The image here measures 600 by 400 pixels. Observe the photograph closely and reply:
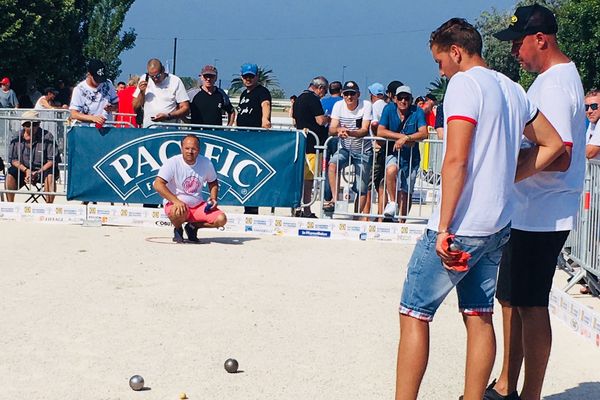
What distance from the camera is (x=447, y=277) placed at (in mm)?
5078

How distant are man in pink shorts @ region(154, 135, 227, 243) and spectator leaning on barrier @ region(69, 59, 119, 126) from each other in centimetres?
250

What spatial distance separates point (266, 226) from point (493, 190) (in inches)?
339

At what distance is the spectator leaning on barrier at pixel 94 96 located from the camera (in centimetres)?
1455

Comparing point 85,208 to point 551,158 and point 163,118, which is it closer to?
point 163,118

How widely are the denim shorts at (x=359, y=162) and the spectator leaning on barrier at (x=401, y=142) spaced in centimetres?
29

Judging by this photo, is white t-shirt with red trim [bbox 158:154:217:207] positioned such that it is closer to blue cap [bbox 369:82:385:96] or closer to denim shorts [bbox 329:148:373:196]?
denim shorts [bbox 329:148:373:196]

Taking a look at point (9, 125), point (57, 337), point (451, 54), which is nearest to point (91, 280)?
point (57, 337)

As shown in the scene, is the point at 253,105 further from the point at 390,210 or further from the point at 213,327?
the point at 213,327

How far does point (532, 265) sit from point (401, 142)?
327 inches

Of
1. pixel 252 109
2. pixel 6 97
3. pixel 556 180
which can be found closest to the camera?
pixel 556 180

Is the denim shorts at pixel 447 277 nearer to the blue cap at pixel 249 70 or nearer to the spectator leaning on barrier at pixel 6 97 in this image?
the blue cap at pixel 249 70

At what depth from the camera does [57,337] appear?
730 centimetres

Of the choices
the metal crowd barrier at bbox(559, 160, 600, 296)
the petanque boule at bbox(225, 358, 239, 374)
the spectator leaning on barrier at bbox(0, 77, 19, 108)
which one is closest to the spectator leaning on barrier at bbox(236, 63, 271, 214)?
the metal crowd barrier at bbox(559, 160, 600, 296)

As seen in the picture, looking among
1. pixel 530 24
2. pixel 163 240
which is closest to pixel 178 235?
pixel 163 240
